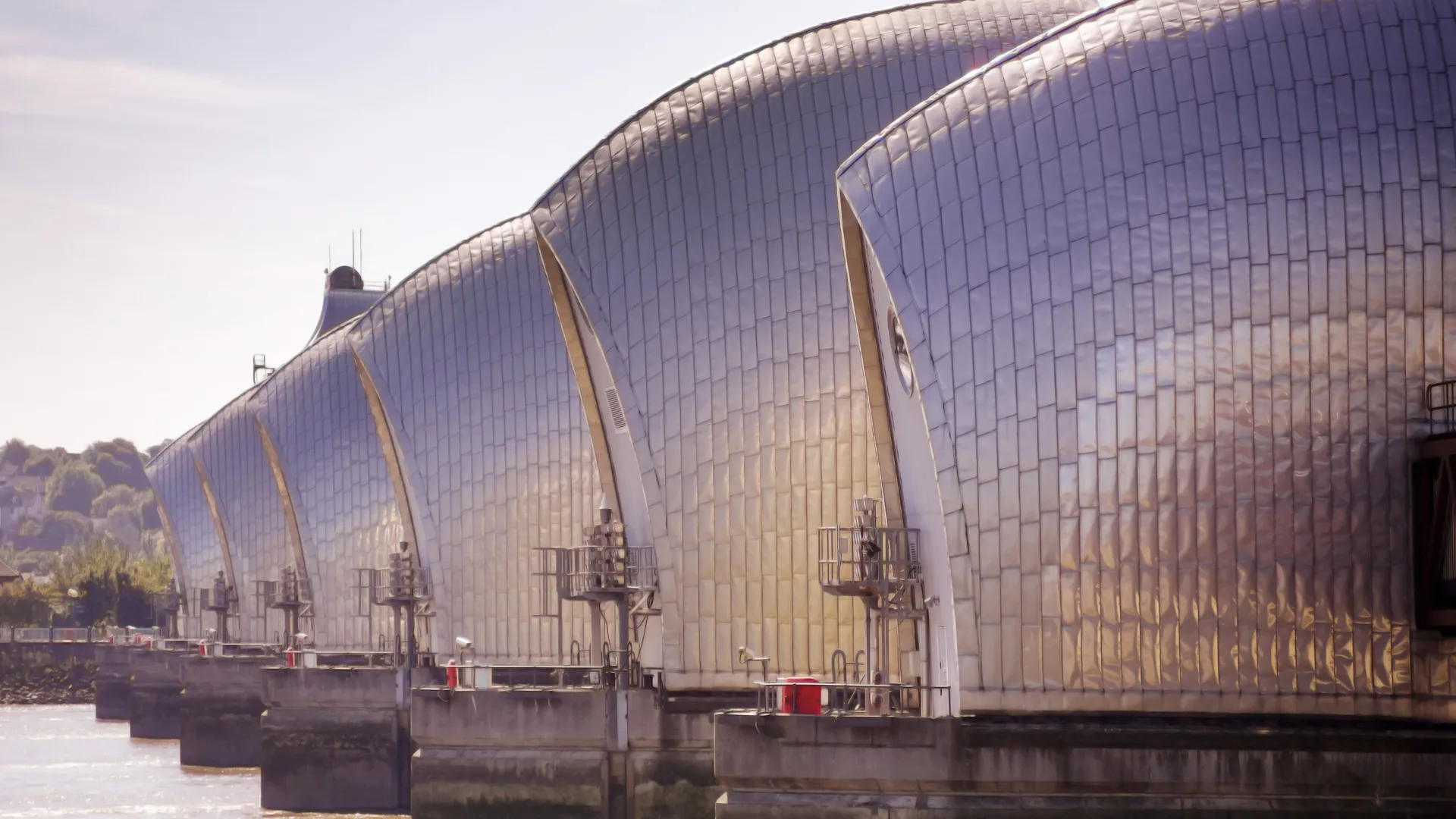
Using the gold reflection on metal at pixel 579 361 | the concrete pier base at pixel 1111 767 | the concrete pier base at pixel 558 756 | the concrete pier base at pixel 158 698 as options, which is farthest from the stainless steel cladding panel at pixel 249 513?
the concrete pier base at pixel 1111 767

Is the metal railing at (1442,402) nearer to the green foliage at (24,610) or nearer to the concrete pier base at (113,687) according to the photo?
the concrete pier base at (113,687)

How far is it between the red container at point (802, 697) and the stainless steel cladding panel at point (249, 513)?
6185 cm

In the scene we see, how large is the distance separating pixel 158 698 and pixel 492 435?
167ft

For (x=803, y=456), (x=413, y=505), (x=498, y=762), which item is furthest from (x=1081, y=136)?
(x=413, y=505)

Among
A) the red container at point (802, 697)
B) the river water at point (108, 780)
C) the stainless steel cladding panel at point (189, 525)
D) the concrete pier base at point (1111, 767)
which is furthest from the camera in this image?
the stainless steel cladding panel at point (189, 525)

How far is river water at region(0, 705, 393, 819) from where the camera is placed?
233 ft

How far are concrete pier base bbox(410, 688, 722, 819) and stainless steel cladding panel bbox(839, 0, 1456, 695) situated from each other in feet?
48.3

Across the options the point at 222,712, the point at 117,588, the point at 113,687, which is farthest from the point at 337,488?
the point at 117,588

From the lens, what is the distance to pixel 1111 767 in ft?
117

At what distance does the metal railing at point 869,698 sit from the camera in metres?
37.9

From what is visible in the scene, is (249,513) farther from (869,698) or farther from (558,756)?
(869,698)

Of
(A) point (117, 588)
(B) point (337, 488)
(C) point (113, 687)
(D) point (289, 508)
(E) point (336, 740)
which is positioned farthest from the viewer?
(A) point (117, 588)

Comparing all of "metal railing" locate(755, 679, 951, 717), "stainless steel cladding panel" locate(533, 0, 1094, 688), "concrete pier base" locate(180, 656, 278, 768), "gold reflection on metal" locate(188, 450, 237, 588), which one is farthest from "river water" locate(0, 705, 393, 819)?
"metal railing" locate(755, 679, 951, 717)

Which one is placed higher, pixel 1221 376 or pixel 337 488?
pixel 337 488
